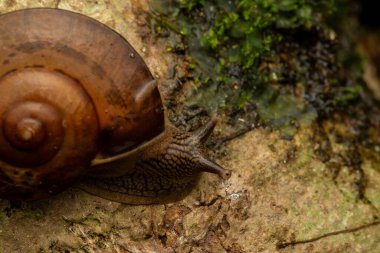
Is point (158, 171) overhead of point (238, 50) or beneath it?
beneath

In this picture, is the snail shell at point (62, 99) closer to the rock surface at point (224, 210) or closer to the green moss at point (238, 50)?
the rock surface at point (224, 210)

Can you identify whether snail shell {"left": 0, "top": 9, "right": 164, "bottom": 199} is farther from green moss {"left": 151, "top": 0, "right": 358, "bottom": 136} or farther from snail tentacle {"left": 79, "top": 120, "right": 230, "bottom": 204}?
green moss {"left": 151, "top": 0, "right": 358, "bottom": 136}

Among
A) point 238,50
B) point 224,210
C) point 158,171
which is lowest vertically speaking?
point 224,210

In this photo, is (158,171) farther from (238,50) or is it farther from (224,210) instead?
(238,50)

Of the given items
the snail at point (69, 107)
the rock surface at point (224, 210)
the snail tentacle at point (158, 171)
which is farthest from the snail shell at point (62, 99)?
the rock surface at point (224, 210)

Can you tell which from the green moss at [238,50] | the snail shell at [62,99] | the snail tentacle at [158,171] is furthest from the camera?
the green moss at [238,50]

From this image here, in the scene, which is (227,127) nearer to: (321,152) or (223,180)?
(223,180)

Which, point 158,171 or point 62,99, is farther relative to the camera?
point 158,171

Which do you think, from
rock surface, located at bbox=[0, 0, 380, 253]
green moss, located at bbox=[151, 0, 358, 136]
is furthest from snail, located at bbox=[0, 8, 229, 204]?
green moss, located at bbox=[151, 0, 358, 136]

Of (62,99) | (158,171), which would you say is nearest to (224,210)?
(158,171)
